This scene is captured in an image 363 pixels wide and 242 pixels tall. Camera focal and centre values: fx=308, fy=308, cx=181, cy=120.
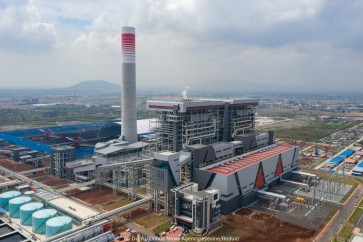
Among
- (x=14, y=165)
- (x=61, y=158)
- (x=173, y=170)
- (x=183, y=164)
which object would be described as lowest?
(x=14, y=165)

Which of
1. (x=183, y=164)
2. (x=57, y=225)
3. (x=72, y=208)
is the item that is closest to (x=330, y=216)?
(x=183, y=164)

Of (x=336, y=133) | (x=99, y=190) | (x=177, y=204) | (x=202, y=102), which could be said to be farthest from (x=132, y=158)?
(x=336, y=133)

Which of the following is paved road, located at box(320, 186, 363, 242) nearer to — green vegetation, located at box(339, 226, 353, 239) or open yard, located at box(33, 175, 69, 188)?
green vegetation, located at box(339, 226, 353, 239)

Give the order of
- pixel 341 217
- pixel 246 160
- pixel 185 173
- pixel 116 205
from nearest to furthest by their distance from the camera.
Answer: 1. pixel 341 217
2. pixel 116 205
3. pixel 185 173
4. pixel 246 160

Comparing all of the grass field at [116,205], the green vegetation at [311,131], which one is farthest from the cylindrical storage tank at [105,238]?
the green vegetation at [311,131]

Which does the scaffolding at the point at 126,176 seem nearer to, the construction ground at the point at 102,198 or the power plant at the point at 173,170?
the power plant at the point at 173,170

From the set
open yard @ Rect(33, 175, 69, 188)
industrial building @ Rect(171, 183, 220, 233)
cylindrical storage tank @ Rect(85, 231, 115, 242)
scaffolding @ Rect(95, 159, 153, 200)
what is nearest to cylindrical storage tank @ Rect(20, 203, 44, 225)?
cylindrical storage tank @ Rect(85, 231, 115, 242)

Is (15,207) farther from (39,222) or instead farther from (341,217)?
(341,217)
